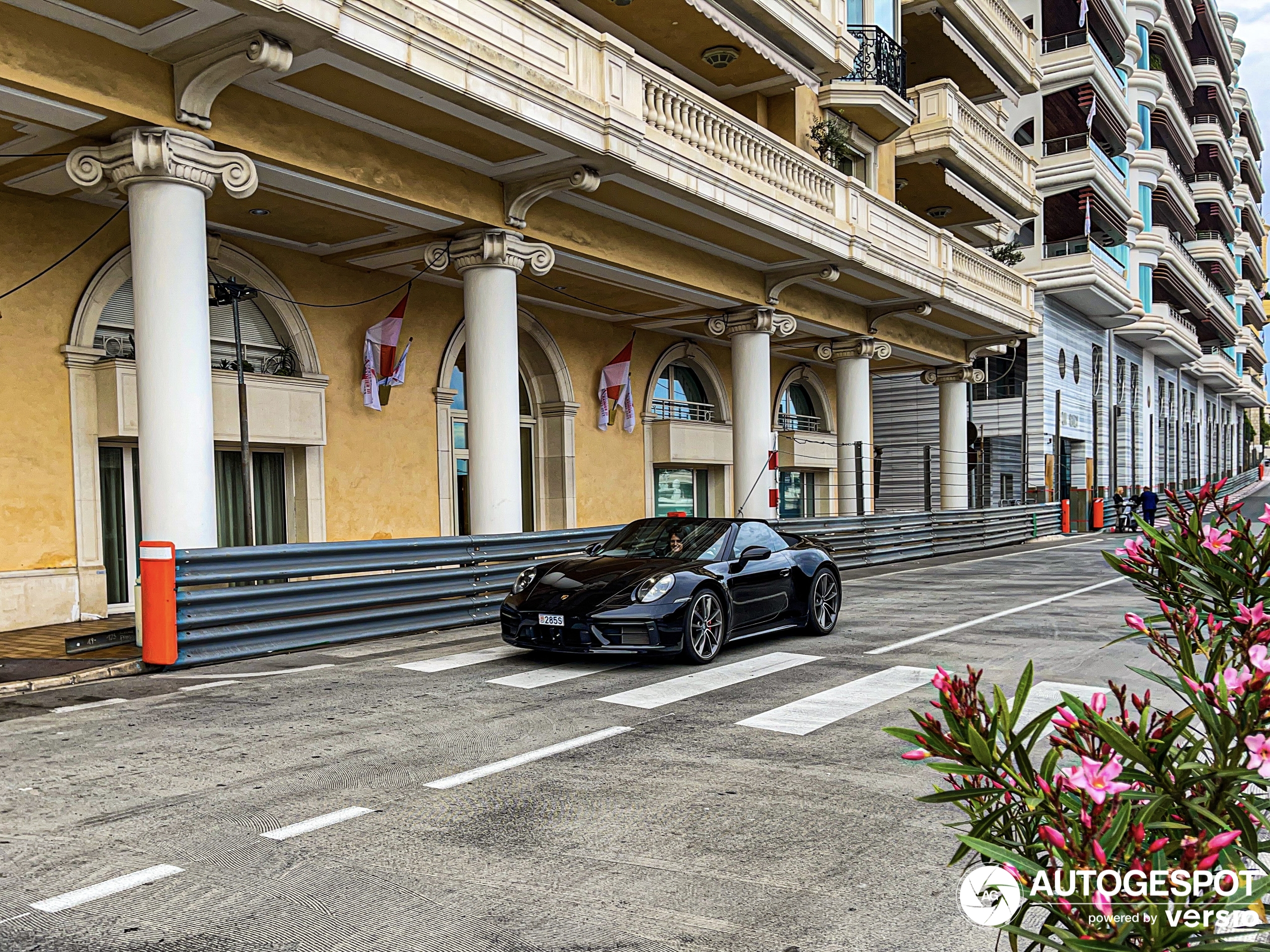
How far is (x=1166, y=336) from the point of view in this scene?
5103cm

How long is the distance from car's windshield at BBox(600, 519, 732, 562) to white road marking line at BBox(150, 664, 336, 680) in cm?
314

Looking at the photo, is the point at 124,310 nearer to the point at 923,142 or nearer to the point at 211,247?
the point at 211,247

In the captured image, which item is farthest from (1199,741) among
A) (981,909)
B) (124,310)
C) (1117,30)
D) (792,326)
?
(1117,30)

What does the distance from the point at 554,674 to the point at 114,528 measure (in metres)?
7.37

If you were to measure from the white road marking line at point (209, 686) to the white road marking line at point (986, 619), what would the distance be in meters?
5.75

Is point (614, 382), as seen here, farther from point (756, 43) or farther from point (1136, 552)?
point (1136, 552)

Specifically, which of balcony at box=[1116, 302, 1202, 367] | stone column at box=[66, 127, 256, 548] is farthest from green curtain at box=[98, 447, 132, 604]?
balcony at box=[1116, 302, 1202, 367]

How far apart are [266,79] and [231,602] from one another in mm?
5058

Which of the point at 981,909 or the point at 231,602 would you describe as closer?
the point at 981,909

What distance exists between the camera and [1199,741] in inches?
90.4

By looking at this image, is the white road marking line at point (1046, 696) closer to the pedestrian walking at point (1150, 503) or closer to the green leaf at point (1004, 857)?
the green leaf at point (1004, 857)

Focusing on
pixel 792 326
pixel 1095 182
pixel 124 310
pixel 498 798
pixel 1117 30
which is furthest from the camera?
pixel 1117 30

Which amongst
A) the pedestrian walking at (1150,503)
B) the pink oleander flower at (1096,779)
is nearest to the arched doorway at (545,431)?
the pink oleander flower at (1096,779)

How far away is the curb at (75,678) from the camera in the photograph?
8299 millimetres
